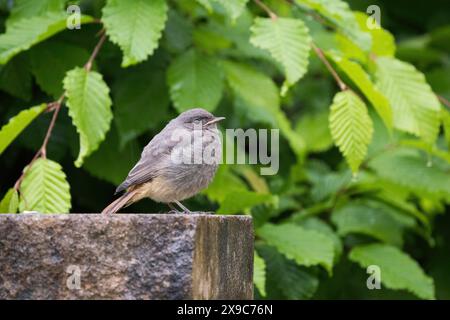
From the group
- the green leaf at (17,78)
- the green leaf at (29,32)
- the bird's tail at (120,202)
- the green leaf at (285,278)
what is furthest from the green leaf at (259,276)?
the green leaf at (17,78)

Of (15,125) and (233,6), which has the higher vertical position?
(233,6)

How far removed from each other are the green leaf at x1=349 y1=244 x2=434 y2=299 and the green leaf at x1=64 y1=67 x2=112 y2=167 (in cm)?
215

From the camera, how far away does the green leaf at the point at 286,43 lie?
475cm

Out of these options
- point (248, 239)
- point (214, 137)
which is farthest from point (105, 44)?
point (248, 239)

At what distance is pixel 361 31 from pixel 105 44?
1.78m

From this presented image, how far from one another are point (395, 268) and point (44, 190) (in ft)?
8.46

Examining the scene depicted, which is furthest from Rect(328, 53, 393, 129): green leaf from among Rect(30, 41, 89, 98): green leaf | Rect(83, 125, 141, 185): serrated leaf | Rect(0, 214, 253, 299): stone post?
Rect(0, 214, 253, 299): stone post

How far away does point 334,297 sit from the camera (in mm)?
5953

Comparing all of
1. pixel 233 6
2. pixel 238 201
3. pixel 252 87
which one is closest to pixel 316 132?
pixel 252 87

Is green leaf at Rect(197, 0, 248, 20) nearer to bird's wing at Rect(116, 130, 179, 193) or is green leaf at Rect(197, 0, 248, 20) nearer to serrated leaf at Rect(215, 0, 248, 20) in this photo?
serrated leaf at Rect(215, 0, 248, 20)

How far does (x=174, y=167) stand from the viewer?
4316 mm

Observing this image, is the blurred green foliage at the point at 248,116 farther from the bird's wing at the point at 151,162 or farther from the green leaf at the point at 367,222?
the bird's wing at the point at 151,162

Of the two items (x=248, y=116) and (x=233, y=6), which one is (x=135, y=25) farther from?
(x=248, y=116)

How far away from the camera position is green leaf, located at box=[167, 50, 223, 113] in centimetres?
522
